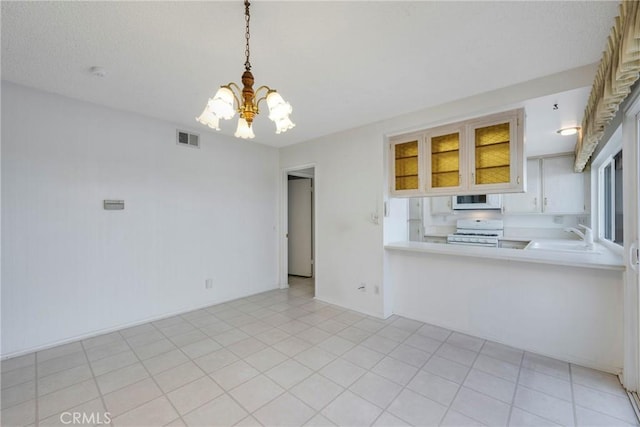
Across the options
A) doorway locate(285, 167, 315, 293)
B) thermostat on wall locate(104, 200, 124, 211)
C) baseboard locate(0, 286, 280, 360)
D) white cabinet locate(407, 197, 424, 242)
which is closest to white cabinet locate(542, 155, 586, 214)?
white cabinet locate(407, 197, 424, 242)

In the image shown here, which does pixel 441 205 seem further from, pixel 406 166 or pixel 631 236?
pixel 631 236

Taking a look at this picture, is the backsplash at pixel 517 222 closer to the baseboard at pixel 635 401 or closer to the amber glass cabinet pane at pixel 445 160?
the amber glass cabinet pane at pixel 445 160

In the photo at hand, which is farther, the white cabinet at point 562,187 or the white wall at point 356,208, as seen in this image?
the white cabinet at point 562,187

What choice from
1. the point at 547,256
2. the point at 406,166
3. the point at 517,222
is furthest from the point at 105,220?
the point at 517,222

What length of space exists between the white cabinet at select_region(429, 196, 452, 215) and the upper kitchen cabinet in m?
2.58

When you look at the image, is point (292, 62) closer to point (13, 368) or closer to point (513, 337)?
point (513, 337)

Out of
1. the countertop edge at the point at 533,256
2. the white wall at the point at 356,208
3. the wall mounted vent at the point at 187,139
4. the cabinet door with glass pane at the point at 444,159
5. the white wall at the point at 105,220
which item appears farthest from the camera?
the wall mounted vent at the point at 187,139

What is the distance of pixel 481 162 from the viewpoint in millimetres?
2854

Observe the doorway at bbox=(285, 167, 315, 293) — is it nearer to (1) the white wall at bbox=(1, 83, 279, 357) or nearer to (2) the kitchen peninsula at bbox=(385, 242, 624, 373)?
(1) the white wall at bbox=(1, 83, 279, 357)

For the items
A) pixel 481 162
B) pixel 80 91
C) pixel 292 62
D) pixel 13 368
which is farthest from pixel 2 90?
pixel 481 162

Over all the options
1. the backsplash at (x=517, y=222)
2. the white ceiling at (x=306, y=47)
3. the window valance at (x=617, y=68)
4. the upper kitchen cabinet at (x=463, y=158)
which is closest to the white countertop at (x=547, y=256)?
the upper kitchen cabinet at (x=463, y=158)

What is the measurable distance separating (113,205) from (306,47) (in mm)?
2731

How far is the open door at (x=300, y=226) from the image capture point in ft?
18.6

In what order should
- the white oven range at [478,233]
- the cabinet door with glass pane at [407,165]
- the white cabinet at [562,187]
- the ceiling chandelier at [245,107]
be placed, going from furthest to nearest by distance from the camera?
1. the white oven range at [478,233]
2. the white cabinet at [562,187]
3. the cabinet door with glass pane at [407,165]
4. the ceiling chandelier at [245,107]
